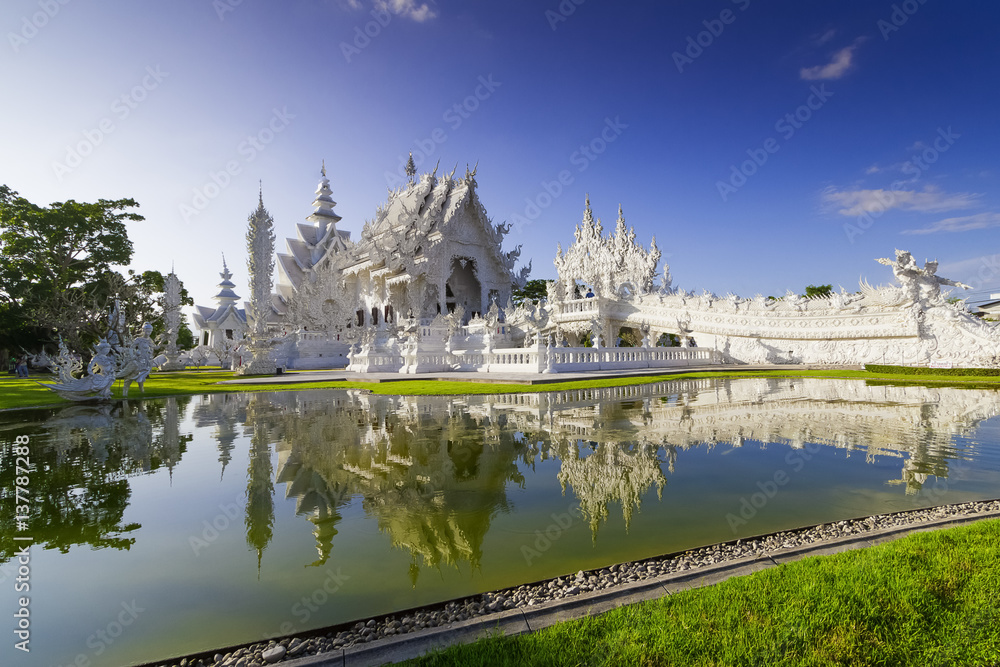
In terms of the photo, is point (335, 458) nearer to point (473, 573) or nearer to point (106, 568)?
point (106, 568)

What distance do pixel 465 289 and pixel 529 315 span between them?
1199cm

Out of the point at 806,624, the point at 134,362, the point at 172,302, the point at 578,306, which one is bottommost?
the point at 806,624

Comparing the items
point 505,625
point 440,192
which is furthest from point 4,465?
point 440,192

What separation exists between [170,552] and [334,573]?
142 cm

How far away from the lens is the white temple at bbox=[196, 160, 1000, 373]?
18859mm

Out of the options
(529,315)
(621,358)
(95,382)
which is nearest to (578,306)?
(529,315)

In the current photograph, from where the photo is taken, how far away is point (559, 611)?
8.29 feet

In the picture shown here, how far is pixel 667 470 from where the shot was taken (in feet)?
17.1

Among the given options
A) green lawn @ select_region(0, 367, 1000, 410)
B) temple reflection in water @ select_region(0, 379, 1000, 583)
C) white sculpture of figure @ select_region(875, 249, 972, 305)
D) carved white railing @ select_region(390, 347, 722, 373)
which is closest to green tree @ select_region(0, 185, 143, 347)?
green lawn @ select_region(0, 367, 1000, 410)

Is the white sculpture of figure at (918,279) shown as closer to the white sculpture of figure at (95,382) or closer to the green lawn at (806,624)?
the green lawn at (806,624)

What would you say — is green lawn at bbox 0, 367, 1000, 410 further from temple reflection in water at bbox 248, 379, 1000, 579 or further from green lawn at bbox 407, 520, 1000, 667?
green lawn at bbox 407, 520, 1000, 667

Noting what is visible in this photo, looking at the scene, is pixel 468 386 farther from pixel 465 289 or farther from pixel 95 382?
pixel 465 289

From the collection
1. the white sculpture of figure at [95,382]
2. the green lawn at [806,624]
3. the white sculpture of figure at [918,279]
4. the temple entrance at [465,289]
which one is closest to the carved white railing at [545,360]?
the white sculpture of figure at [918,279]

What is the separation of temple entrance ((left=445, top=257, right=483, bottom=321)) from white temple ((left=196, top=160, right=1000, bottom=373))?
9 centimetres
